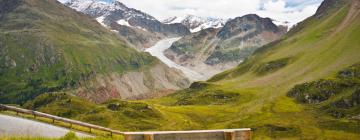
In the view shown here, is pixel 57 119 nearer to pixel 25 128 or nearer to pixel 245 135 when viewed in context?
pixel 25 128

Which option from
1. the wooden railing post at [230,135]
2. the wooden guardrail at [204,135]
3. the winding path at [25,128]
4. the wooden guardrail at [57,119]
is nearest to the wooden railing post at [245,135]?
the wooden guardrail at [204,135]

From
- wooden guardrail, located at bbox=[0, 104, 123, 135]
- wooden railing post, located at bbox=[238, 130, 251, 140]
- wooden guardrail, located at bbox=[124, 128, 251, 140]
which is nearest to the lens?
wooden guardrail, located at bbox=[124, 128, 251, 140]

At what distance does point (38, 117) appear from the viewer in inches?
1900

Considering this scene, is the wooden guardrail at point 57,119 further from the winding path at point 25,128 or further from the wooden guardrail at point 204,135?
the wooden guardrail at point 204,135

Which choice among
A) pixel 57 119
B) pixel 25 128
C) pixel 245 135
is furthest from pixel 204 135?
pixel 57 119

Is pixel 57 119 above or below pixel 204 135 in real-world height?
below

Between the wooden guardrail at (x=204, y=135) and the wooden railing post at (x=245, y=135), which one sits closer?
the wooden guardrail at (x=204, y=135)

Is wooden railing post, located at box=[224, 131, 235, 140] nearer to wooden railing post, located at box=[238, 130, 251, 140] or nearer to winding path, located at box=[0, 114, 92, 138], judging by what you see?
wooden railing post, located at box=[238, 130, 251, 140]

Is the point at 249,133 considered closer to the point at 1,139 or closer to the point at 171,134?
the point at 171,134

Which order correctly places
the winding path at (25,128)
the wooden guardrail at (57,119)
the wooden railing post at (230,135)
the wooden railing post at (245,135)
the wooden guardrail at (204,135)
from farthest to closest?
the wooden guardrail at (57,119) < the winding path at (25,128) < the wooden railing post at (245,135) < the wooden railing post at (230,135) < the wooden guardrail at (204,135)

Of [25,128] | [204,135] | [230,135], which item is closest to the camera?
[230,135]

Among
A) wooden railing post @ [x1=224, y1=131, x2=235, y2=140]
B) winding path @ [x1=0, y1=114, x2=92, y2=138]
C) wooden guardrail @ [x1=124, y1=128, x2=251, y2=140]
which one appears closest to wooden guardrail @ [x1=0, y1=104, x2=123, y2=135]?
winding path @ [x1=0, y1=114, x2=92, y2=138]

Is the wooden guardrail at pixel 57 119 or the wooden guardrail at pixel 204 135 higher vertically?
the wooden guardrail at pixel 204 135

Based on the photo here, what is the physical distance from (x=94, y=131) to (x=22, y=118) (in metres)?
7.62
